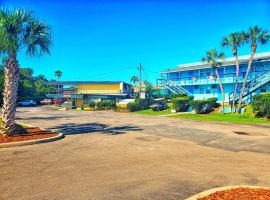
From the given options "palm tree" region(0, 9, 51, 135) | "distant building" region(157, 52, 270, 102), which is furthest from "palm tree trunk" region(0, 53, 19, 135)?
"distant building" region(157, 52, 270, 102)

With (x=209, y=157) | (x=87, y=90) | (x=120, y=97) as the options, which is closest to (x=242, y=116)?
(x=209, y=157)

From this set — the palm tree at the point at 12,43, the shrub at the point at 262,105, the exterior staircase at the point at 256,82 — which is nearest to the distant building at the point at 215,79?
the exterior staircase at the point at 256,82

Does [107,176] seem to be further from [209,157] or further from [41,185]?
[209,157]

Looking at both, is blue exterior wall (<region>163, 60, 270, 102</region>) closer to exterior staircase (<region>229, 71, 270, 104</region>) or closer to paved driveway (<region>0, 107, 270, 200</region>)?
exterior staircase (<region>229, 71, 270, 104</region>)

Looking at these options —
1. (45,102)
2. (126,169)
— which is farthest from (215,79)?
(45,102)

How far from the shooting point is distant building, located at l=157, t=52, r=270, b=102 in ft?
111

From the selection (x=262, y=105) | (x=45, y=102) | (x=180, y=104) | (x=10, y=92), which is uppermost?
(x=45, y=102)

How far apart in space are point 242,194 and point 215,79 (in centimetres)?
3714

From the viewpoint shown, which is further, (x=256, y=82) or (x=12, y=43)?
(x=256, y=82)

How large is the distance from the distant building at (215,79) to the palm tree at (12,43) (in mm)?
29358

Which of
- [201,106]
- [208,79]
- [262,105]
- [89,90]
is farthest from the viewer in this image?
[89,90]

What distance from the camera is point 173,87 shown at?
153 ft

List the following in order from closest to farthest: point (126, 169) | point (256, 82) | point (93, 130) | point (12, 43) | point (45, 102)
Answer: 1. point (126, 169)
2. point (12, 43)
3. point (93, 130)
4. point (256, 82)
5. point (45, 102)

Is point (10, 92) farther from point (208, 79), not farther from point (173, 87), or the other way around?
point (173, 87)
